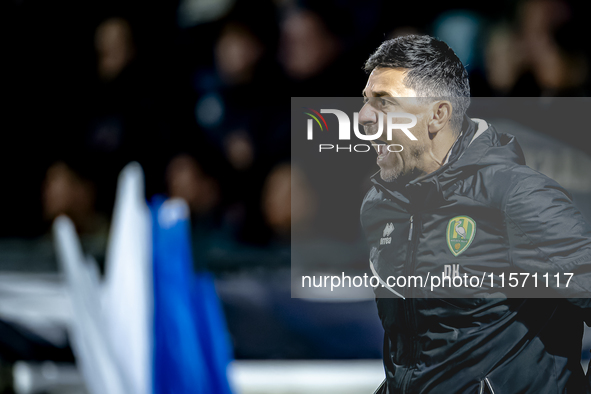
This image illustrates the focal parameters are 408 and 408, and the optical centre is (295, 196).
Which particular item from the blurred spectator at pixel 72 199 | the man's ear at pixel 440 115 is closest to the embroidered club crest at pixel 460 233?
the man's ear at pixel 440 115

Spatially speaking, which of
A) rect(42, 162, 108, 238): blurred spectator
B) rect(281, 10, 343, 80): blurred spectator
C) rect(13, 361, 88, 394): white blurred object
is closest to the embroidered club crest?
rect(281, 10, 343, 80): blurred spectator

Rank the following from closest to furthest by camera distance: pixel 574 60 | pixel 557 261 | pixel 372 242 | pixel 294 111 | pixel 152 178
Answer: pixel 557 261, pixel 372 242, pixel 294 111, pixel 574 60, pixel 152 178

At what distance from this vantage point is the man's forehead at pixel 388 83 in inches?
24.0

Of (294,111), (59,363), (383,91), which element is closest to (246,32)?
(294,111)

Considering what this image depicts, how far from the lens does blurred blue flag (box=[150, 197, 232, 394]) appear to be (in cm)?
99

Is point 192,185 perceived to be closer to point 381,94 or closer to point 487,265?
point 381,94

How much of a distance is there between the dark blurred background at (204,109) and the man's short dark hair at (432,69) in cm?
35

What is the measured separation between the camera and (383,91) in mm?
629

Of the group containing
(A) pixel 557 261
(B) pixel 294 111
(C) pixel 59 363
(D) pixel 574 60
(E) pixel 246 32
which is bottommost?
(C) pixel 59 363

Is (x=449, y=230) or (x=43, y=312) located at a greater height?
(x=449, y=230)

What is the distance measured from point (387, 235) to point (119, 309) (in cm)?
74

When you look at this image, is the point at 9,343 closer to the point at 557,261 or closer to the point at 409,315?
the point at 409,315

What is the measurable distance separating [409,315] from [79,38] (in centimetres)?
112

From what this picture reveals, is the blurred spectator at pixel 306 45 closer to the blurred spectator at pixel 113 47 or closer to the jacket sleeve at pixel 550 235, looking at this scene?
the blurred spectator at pixel 113 47
